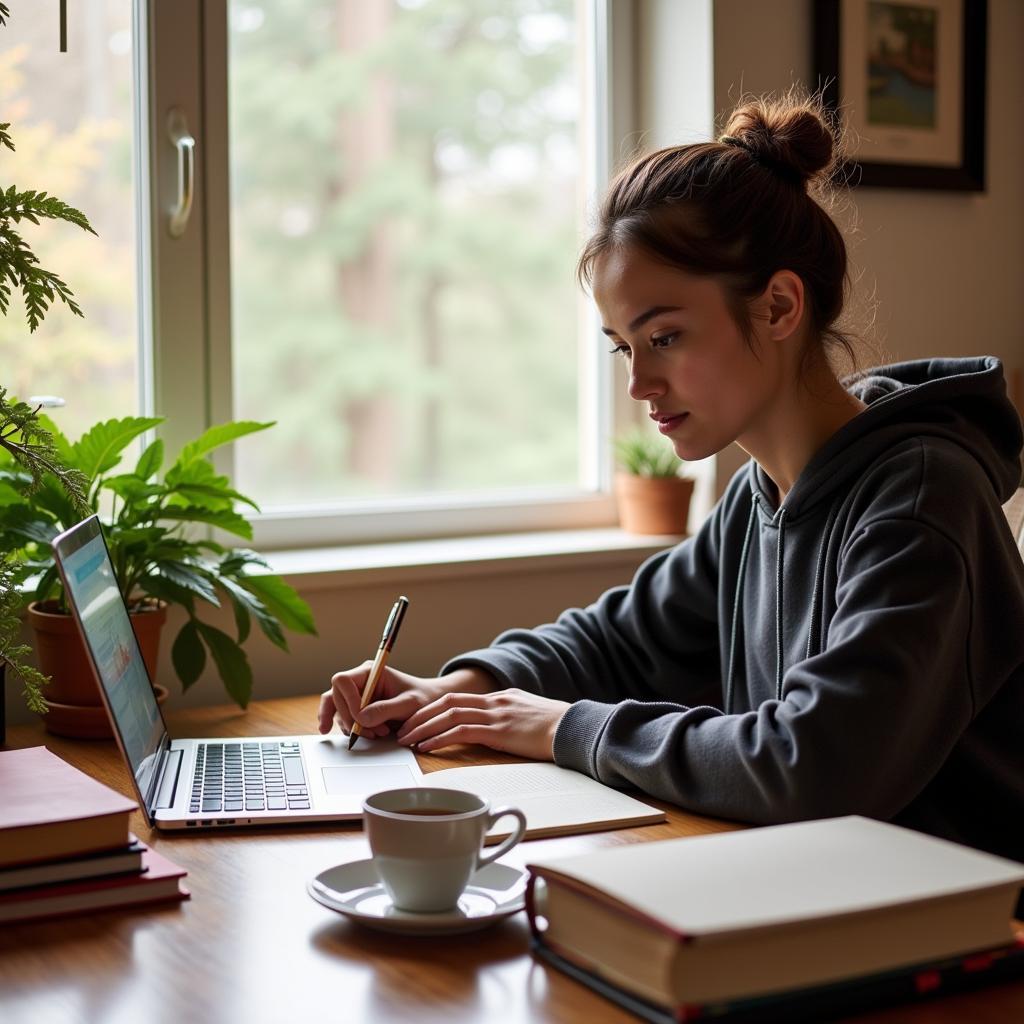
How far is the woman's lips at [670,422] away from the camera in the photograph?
4.70 feet

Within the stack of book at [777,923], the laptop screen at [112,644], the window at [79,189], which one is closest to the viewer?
the stack of book at [777,923]

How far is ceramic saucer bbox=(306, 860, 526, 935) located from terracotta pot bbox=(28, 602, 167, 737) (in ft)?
2.09

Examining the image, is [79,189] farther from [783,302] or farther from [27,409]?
[783,302]

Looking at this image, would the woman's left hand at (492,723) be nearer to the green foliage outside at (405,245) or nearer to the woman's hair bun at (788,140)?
the woman's hair bun at (788,140)

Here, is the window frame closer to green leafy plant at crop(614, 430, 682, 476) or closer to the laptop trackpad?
green leafy plant at crop(614, 430, 682, 476)

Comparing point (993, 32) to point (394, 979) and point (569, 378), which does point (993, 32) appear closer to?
point (569, 378)

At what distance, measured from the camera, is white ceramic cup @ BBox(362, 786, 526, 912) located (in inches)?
35.1

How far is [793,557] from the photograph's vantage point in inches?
57.6

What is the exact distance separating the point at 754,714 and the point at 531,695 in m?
0.30

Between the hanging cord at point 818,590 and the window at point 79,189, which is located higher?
the window at point 79,189

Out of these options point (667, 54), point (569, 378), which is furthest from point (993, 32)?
point (569, 378)

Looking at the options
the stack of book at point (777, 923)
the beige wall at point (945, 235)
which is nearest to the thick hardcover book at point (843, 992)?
the stack of book at point (777, 923)

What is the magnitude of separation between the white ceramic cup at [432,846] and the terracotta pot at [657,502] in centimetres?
142

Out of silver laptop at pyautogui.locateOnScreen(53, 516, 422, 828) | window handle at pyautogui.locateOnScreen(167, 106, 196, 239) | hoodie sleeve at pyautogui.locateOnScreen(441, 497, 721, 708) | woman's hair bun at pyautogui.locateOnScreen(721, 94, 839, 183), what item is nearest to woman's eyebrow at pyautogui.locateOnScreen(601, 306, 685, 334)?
woman's hair bun at pyautogui.locateOnScreen(721, 94, 839, 183)
